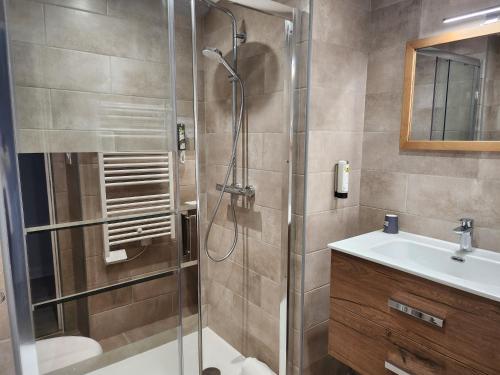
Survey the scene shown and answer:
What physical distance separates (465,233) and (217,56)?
1.52 metres

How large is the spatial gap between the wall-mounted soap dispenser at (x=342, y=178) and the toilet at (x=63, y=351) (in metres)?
1.47

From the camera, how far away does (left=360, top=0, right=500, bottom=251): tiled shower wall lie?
4.60 feet

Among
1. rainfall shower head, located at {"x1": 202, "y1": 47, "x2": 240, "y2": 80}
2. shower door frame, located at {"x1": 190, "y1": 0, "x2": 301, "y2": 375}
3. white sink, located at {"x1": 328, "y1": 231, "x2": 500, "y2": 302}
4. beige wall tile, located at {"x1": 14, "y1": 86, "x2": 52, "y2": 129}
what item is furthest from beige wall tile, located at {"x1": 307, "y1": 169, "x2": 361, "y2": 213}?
beige wall tile, located at {"x1": 14, "y1": 86, "x2": 52, "y2": 129}

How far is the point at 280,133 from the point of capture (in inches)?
68.2

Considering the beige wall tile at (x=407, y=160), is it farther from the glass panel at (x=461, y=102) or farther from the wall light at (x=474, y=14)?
the wall light at (x=474, y=14)

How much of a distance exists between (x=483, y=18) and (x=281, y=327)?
175 centimetres

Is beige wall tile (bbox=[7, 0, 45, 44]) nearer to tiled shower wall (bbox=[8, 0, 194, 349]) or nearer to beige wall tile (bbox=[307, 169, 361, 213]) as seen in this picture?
tiled shower wall (bbox=[8, 0, 194, 349])

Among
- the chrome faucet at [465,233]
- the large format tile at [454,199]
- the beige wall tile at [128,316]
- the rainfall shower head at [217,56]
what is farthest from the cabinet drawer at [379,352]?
the rainfall shower head at [217,56]

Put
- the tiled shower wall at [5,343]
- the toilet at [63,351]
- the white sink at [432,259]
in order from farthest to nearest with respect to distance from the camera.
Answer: the toilet at [63,351], the white sink at [432,259], the tiled shower wall at [5,343]

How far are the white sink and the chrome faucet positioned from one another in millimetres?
33

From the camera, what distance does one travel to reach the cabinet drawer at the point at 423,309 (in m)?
1.06

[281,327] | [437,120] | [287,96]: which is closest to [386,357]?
[281,327]

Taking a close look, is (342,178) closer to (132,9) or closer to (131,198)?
(131,198)

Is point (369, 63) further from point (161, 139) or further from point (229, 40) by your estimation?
point (161, 139)
